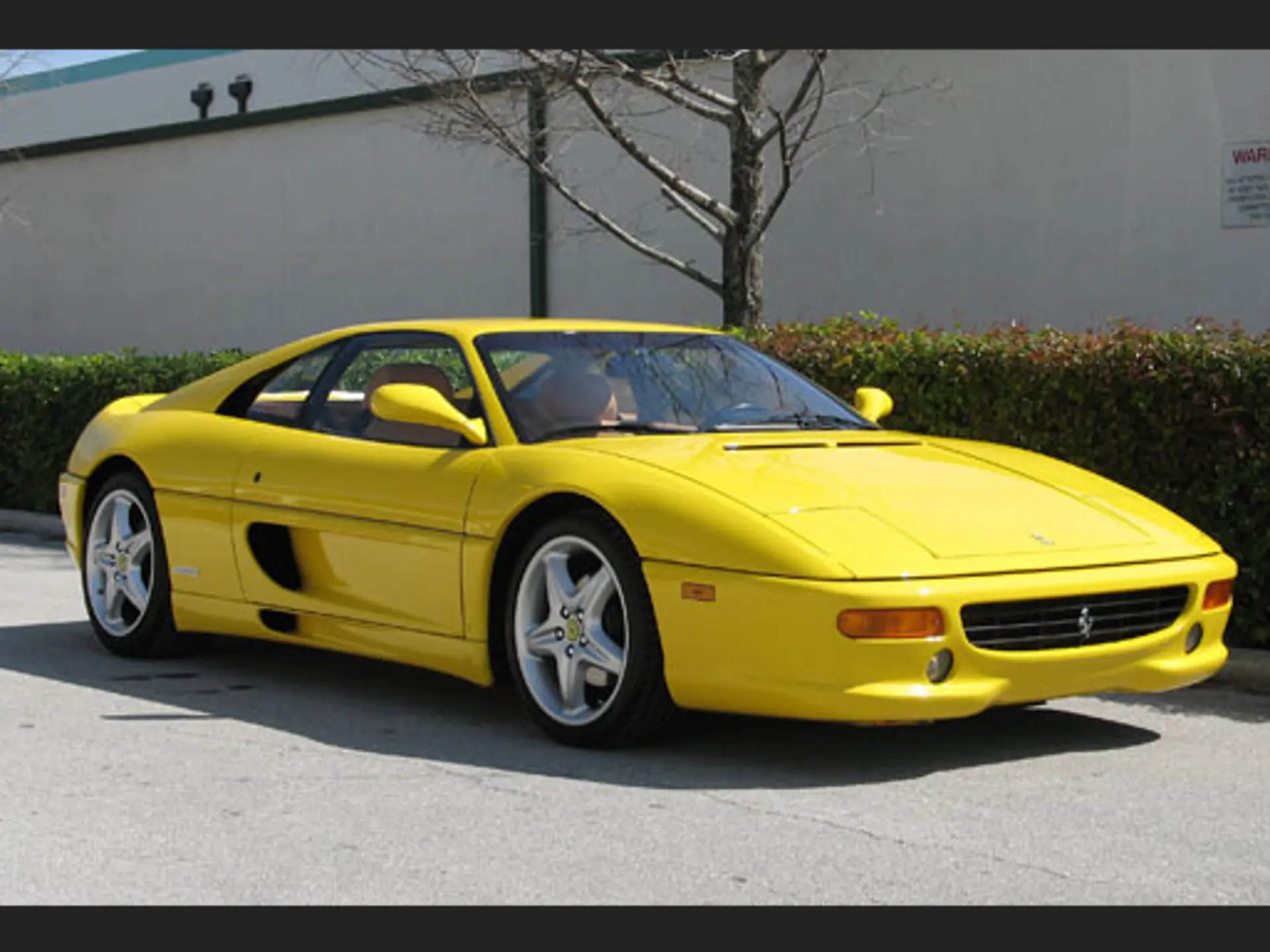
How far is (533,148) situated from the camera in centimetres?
1535

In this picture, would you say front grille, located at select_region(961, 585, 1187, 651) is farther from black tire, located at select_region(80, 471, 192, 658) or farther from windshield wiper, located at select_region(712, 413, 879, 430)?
black tire, located at select_region(80, 471, 192, 658)

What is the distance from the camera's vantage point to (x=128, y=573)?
8188 millimetres

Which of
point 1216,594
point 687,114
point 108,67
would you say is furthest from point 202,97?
point 1216,594

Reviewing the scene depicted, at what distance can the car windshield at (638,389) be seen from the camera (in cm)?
705

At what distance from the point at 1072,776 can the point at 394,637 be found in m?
2.32

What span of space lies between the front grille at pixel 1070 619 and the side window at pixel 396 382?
1.96m

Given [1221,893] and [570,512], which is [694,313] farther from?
[1221,893]

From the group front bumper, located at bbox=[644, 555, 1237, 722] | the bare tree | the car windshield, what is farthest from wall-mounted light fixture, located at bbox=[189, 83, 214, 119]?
front bumper, located at bbox=[644, 555, 1237, 722]

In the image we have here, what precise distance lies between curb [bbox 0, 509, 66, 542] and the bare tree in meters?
3.80

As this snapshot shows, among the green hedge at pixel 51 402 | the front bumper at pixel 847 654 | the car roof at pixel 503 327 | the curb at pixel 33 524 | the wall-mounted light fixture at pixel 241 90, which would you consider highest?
the wall-mounted light fixture at pixel 241 90

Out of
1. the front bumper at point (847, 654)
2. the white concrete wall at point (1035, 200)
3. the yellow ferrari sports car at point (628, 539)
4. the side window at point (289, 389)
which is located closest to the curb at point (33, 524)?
the white concrete wall at point (1035, 200)

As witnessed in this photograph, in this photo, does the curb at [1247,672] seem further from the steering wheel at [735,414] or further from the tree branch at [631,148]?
the tree branch at [631,148]

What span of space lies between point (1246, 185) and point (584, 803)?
871 cm

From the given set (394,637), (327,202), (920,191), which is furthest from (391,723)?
(327,202)
